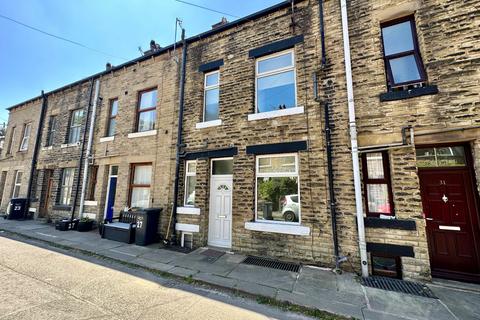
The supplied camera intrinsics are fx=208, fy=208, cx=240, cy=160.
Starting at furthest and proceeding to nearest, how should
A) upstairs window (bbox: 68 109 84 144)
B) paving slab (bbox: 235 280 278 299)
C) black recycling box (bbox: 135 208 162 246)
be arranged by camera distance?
upstairs window (bbox: 68 109 84 144) → black recycling box (bbox: 135 208 162 246) → paving slab (bbox: 235 280 278 299)

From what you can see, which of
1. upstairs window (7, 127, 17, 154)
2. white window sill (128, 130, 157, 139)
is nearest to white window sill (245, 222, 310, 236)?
white window sill (128, 130, 157, 139)

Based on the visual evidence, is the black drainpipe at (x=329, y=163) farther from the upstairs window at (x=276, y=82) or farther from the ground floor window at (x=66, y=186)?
the ground floor window at (x=66, y=186)

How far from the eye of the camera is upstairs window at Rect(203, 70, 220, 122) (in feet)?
25.1

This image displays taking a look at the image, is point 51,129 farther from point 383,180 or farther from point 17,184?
point 383,180

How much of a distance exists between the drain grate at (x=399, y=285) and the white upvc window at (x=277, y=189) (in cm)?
199

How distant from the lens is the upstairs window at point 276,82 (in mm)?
6422

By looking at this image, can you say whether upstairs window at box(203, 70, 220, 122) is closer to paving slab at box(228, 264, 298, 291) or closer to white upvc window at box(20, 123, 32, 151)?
paving slab at box(228, 264, 298, 291)

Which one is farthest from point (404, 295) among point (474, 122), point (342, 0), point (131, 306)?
point (342, 0)

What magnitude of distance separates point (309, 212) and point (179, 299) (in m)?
3.61

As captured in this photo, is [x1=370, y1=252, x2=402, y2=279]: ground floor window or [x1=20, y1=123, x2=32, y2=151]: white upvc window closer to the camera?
[x1=370, y1=252, x2=402, y2=279]: ground floor window

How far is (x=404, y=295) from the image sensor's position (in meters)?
3.92

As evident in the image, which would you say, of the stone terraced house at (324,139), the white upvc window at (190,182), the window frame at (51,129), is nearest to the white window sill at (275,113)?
the stone terraced house at (324,139)

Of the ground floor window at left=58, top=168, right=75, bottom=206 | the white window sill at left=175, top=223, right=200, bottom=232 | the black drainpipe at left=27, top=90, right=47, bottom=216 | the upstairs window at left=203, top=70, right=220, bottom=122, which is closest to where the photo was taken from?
the white window sill at left=175, top=223, right=200, bottom=232

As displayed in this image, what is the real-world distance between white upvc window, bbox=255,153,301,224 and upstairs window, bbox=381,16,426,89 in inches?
126
